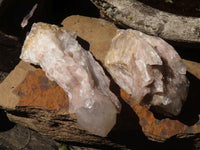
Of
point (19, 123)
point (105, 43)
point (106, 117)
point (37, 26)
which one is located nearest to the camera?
point (106, 117)

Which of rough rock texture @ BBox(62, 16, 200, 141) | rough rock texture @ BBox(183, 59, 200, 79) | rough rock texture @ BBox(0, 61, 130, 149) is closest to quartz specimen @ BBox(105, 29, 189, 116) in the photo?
rough rock texture @ BBox(62, 16, 200, 141)

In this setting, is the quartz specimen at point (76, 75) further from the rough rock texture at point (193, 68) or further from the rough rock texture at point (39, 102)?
the rough rock texture at point (193, 68)

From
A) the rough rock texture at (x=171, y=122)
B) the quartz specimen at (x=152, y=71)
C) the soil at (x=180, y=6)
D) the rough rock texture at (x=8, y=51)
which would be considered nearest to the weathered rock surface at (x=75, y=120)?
the rough rock texture at (x=171, y=122)

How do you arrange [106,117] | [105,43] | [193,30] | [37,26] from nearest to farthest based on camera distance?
[106,117]
[193,30]
[37,26]
[105,43]

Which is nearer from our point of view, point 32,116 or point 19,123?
point 32,116

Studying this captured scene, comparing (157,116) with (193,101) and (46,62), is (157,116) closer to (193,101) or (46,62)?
(193,101)

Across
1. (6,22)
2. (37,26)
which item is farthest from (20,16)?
(37,26)

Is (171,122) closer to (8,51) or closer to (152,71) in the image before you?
(152,71)

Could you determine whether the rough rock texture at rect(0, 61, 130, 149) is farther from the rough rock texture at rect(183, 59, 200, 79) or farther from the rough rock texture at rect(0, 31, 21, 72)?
the rough rock texture at rect(183, 59, 200, 79)
